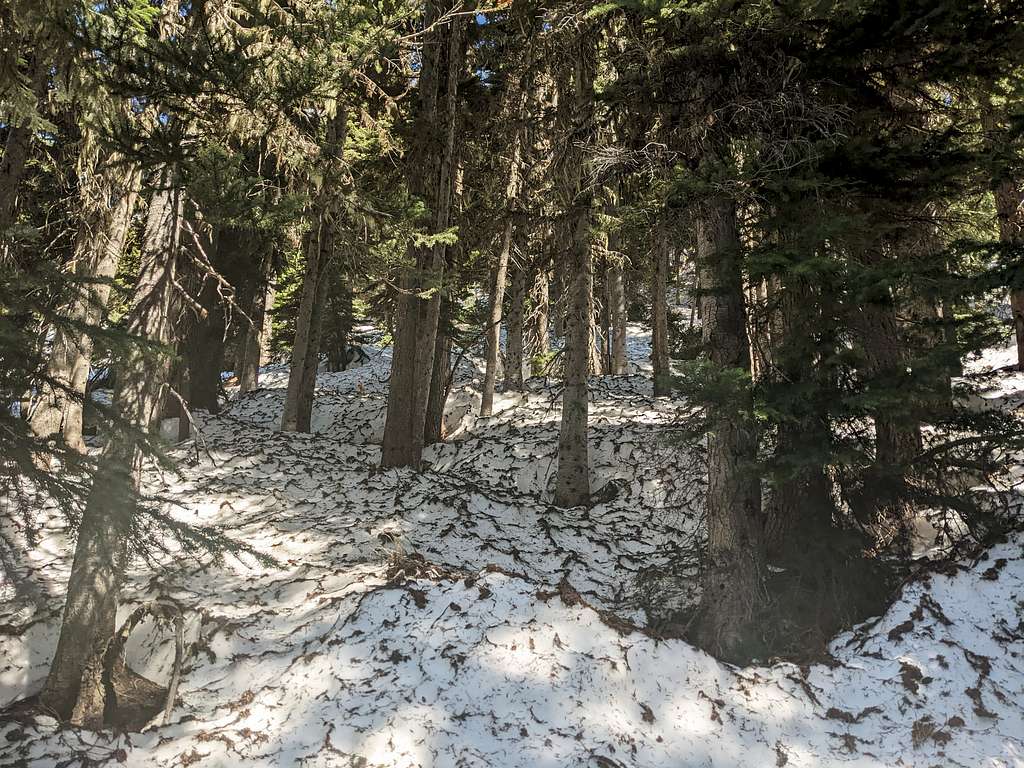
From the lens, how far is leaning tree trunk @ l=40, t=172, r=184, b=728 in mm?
4359

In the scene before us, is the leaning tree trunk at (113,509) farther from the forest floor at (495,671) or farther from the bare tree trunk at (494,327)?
the bare tree trunk at (494,327)

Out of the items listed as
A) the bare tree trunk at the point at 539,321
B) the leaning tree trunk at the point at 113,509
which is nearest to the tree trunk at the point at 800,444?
the leaning tree trunk at the point at 113,509

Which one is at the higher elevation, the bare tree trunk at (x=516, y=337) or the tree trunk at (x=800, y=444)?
the bare tree trunk at (x=516, y=337)

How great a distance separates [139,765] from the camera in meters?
3.83

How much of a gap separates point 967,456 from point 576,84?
7143 millimetres

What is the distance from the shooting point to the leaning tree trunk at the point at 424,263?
34.2 ft

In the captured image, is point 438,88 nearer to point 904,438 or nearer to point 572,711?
point 904,438

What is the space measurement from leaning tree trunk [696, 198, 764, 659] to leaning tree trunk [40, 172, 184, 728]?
454 centimetres

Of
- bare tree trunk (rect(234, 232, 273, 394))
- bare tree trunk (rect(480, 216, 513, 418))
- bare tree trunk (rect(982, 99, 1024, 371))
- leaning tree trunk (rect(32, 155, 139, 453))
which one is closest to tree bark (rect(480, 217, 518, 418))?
bare tree trunk (rect(480, 216, 513, 418))

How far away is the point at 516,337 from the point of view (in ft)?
52.7

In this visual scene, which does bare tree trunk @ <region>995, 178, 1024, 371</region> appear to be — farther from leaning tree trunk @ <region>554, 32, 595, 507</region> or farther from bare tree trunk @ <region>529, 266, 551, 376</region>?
bare tree trunk @ <region>529, 266, 551, 376</region>

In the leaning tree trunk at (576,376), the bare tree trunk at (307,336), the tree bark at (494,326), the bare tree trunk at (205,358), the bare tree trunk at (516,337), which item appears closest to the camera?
the leaning tree trunk at (576,376)

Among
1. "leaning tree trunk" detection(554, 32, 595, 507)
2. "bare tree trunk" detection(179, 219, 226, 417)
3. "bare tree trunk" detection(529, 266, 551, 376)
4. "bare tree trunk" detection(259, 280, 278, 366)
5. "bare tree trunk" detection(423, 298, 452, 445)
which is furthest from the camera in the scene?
"bare tree trunk" detection(259, 280, 278, 366)

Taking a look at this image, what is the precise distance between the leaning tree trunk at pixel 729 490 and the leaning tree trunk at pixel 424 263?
18.1ft
